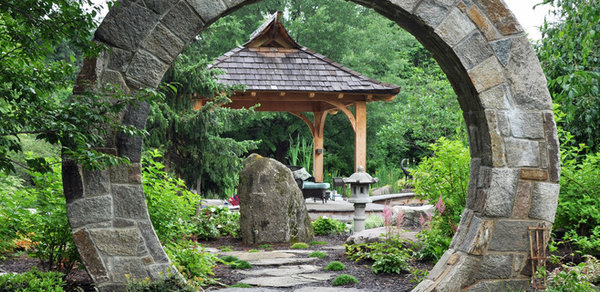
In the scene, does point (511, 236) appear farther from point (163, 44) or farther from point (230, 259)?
point (230, 259)

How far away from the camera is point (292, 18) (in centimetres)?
2061

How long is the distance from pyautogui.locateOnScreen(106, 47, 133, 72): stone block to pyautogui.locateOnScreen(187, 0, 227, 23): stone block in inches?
21.3

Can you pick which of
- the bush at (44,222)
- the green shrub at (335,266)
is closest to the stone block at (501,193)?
the green shrub at (335,266)

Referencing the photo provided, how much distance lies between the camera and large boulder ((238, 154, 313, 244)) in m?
7.45

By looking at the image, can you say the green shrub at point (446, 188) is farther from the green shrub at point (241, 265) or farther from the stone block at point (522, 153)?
the green shrub at point (241, 265)

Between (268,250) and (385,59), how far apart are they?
506 inches

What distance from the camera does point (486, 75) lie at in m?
4.23

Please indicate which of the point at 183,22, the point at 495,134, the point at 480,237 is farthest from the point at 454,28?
the point at 183,22

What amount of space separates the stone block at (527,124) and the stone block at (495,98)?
10 cm

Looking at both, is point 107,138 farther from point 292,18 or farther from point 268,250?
point 292,18

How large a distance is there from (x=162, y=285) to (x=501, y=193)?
257 centimetres

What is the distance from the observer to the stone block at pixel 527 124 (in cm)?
427

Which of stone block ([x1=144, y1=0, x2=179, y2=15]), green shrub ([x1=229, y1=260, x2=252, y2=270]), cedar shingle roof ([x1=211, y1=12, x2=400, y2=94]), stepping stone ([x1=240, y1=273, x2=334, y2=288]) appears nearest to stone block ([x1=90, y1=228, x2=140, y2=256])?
stone block ([x1=144, y1=0, x2=179, y2=15])

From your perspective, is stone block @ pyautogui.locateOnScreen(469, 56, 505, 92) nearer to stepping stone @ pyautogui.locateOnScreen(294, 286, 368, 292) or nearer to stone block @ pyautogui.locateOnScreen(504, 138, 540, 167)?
stone block @ pyautogui.locateOnScreen(504, 138, 540, 167)
